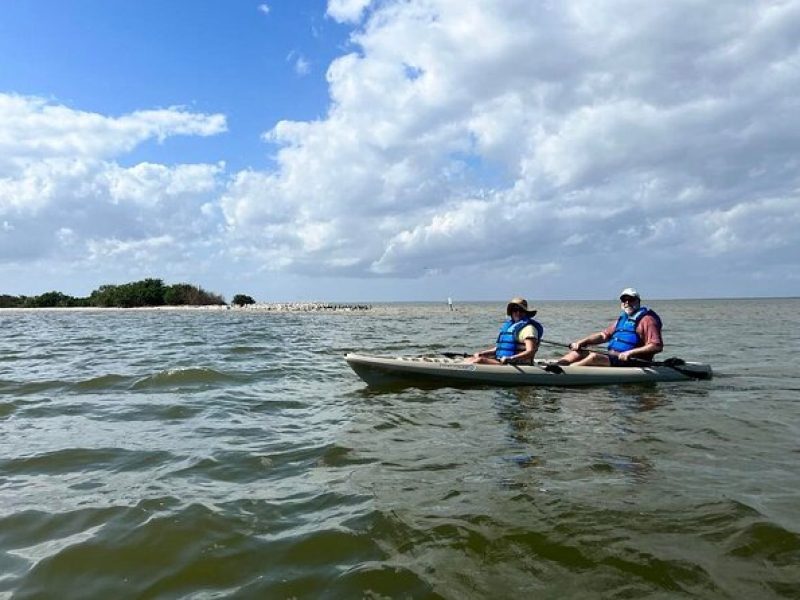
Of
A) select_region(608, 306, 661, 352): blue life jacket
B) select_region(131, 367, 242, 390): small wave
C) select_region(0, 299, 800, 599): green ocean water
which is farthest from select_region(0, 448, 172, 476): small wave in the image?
select_region(608, 306, 661, 352): blue life jacket

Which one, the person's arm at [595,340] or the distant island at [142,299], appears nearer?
the person's arm at [595,340]

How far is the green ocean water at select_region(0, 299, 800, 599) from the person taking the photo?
12.4 feet

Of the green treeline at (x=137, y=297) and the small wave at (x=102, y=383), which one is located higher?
the green treeline at (x=137, y=297)

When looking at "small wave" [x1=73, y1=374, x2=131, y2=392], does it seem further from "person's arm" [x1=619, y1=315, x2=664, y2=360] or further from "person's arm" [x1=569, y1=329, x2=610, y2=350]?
"person's arm" [x1=619, y1=315, x2=664, y2=360]

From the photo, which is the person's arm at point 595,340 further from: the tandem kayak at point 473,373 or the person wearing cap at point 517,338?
the person wearing cap at point 517,338

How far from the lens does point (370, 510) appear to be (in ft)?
16.1

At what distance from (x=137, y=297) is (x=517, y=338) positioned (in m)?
69.1

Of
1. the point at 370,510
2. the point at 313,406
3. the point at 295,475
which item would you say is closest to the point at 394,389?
the point at 313,406

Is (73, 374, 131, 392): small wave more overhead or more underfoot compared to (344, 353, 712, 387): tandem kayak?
more underfoot

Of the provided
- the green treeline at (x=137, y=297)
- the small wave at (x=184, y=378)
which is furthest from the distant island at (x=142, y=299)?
the small wave at (x=184, y=378)

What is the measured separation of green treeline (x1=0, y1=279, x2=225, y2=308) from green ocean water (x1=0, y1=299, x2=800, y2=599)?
6597cm

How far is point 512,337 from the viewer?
12203 mm

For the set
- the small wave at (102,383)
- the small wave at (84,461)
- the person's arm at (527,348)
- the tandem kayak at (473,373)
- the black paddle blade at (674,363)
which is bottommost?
the small wave at (84,461)

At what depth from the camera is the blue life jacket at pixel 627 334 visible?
12203 mm
